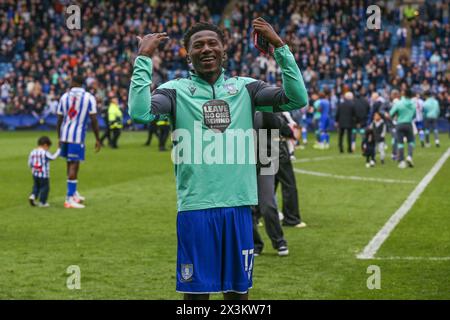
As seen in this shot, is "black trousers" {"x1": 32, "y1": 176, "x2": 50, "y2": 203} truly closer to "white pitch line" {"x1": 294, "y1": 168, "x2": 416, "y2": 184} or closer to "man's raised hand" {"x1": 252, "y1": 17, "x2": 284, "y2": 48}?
"white pitch line" {"x1": 294, "y1": 168, "x2": 416, "y2": 184}

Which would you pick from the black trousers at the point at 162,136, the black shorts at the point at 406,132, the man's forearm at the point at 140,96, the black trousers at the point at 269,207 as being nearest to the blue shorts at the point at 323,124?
the black trousers at the point at 162,136

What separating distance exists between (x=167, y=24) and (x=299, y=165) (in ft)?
83.8

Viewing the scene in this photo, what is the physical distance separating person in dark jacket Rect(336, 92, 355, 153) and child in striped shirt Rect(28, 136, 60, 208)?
48.5 feet

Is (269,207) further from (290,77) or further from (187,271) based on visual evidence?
(290,77)

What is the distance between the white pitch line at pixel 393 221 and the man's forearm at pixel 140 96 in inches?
230

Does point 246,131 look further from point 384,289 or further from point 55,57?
point 55,57

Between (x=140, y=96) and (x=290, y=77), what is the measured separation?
892 mm

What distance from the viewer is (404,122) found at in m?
24.0

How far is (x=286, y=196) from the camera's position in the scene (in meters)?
13.2

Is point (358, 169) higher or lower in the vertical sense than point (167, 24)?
lower

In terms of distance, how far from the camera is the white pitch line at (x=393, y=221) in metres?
10.9

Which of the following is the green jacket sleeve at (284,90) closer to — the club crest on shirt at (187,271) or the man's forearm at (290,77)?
the man's forearm at (290,77)
